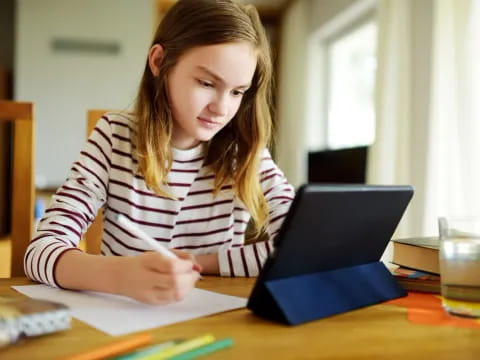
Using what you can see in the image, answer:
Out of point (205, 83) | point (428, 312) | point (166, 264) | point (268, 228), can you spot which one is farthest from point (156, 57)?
point (428, 312)

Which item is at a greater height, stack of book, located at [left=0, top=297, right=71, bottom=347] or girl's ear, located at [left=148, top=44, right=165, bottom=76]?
girl's ear, located at [left=148, top=44, right=165, bottom=76]

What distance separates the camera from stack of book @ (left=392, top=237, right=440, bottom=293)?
0.74 m

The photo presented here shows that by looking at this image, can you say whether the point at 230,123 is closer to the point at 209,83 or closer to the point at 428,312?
the point at 209,83

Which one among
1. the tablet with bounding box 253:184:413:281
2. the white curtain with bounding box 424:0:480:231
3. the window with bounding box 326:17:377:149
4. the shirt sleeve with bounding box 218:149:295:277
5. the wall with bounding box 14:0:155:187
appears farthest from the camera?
the wall with bounding box 14:0:155:187

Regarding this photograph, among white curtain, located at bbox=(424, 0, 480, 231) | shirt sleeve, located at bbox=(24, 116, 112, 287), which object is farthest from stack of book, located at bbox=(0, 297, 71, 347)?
white curtain, located at bbox=(424, 0, 480, 231)

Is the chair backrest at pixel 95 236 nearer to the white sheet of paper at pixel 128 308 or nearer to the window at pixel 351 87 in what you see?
the white sheet of paper at pixel 128 308

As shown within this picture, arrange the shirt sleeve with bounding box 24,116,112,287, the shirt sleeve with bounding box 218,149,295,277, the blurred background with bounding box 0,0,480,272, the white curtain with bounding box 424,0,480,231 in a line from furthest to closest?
the blurred background with bounding box 0,0,480,272 → the white curtain with bounding box 424,0,480,231 → the shirt sleeve with bounding box 218,149,295,277 → the shirt sleeve with bounding box 24,116,112,287

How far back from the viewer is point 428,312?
2.04 ft

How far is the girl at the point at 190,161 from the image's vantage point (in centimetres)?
88

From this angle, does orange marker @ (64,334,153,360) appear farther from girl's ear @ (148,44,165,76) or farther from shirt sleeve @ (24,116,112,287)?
girl's ear @ (148,44,165,76)

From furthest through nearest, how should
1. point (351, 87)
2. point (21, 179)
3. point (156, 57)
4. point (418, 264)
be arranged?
point (351, 87) < point (21, 179) < point (156, 57) < point (418, 264)

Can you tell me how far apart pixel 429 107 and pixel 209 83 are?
154cm

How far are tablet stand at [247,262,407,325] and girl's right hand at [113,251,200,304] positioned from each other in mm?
75

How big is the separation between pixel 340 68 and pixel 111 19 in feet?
5.55
